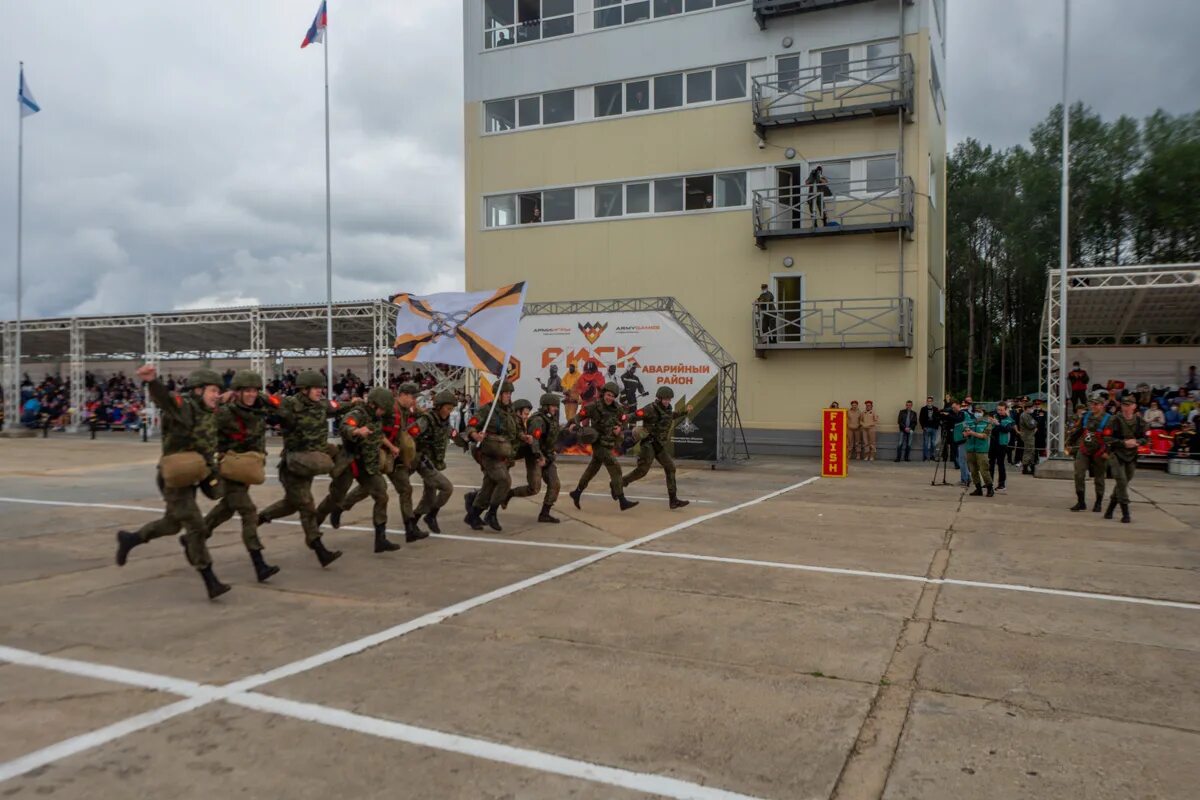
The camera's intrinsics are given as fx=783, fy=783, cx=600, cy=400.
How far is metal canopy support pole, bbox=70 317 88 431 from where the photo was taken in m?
34.9

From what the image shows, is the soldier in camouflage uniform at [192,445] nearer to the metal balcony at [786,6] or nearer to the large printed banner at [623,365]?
the large printed banner at [623,365]

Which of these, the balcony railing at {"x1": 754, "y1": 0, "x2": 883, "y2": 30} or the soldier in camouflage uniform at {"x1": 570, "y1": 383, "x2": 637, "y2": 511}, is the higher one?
the balcony railing at {"x1": 754, "y1": 0, "x2": 883, "y2": 30}

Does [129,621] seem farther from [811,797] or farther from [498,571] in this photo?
[811,797]

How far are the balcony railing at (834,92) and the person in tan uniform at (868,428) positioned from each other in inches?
335

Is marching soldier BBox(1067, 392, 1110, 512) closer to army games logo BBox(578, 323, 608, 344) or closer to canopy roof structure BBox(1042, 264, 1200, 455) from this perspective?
canopy roof structure BBox(1042, 264, 1200, 455)

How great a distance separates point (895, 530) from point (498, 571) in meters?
5.73

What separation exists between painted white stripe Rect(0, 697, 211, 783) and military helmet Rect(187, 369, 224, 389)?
320cm

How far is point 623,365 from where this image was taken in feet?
64.8

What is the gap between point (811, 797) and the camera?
3410 millimetres

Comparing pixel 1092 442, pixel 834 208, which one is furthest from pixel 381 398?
pixel 834 208

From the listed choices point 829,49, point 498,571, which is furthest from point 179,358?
point 498,571

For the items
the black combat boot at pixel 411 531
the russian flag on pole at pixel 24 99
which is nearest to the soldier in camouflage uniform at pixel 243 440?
the black combat boot at pixel 411 531

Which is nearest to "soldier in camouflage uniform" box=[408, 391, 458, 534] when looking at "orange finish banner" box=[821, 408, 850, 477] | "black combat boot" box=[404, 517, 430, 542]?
"black combat boot" box=[404, 517, 430, 542]

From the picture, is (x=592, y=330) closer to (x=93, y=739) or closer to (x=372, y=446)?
(x=372, y=446)
